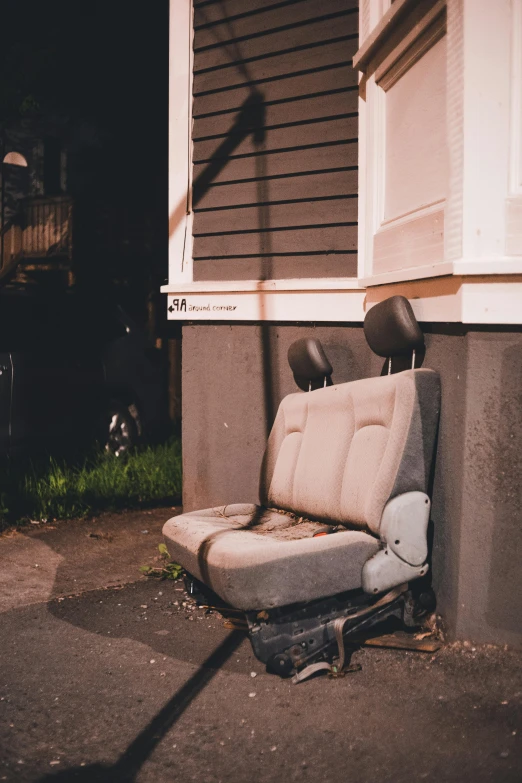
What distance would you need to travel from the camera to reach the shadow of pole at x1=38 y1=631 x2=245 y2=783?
3.05 meters

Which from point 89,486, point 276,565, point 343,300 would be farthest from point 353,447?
point 89,486

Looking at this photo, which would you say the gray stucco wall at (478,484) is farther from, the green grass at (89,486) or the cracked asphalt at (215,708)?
the green grass at (89,486)

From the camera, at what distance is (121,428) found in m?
9.00

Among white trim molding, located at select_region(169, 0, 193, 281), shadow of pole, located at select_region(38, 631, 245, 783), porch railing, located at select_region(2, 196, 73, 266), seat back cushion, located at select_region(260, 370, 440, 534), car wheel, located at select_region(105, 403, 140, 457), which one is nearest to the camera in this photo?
shadow of pole, located at select_region(38, 631, 245, 783)

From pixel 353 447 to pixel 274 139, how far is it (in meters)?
2.40

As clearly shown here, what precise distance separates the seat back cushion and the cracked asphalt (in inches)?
29.5

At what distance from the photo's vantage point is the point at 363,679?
382 cm

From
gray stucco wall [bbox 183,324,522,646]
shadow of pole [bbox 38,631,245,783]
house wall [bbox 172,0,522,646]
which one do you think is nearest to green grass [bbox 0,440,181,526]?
house wall [bbox 172,0,522,646]

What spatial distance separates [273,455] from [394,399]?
1.19 m

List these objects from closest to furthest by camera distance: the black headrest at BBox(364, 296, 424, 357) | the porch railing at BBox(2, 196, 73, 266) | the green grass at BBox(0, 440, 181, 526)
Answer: the black headrest at BBox(364, 296, 424, 357) → the green grass at BBox(0, 440, 181, 526) → the porch railing at BBox(2, 196, 73, 266)

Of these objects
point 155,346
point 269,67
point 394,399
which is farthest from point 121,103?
point 394,399

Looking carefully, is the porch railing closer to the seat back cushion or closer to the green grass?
the green grass

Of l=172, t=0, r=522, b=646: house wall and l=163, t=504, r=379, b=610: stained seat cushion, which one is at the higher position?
l=172, t=0, r=522, b=646: house wall

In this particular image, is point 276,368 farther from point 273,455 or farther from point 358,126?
point 358,126
